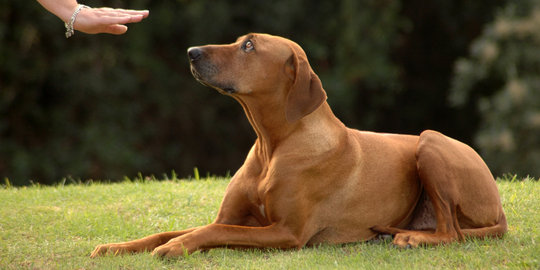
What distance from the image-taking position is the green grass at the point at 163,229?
4.61m

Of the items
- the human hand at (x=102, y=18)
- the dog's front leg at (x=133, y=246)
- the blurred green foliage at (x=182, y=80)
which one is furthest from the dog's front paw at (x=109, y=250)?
the blurred green foliage at (x=182, y=80)

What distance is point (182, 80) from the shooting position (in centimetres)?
1666

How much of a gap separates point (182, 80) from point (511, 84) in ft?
24.3

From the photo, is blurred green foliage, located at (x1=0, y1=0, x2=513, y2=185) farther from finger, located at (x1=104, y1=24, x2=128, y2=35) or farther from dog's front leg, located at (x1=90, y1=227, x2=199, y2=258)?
dog's front leg, located at (x1=90, y1=227, x2=199, y2=258)

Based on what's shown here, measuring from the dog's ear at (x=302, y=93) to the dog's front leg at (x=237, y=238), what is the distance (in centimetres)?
79

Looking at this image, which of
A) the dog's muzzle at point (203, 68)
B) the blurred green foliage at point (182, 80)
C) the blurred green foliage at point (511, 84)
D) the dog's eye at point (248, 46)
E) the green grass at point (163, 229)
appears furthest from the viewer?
the blurred green foliage at point (182, 80)

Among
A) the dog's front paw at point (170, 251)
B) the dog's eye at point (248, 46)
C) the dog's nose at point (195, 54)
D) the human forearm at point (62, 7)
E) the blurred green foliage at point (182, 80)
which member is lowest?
the blurred green foliage at point (182, 80)

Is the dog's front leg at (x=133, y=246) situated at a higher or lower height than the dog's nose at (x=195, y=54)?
lower

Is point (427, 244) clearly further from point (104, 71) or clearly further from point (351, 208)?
point (104, 71)

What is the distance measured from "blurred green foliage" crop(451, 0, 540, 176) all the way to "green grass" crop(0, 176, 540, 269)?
6622 mm

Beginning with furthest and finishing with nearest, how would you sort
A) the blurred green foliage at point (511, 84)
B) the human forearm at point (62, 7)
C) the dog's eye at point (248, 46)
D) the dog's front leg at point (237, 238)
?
the blurred green foliage at point (511, 84)
the human forearm at point (62, 7)
the dog's eye at point (248, 46)
the dog's front leg at point (237, 238)

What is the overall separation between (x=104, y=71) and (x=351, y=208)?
1109cm

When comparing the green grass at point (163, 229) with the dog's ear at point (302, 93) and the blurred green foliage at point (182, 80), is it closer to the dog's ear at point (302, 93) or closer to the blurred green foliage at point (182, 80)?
the dog's ear at point (302, 93)

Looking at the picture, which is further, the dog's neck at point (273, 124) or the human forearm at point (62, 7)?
the human forearm at point (62, 7)
